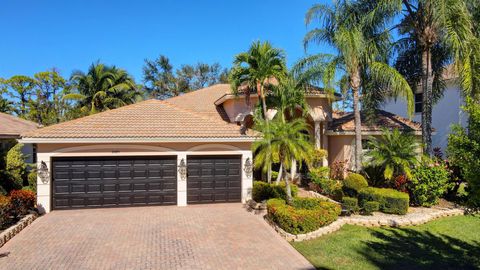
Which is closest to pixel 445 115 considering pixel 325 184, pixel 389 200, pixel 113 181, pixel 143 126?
pixel 325 184

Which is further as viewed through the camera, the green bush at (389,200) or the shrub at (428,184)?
the shrub at (428,184)

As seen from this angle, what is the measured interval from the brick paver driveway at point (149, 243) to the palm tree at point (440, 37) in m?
11.2

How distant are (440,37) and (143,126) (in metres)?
15.0

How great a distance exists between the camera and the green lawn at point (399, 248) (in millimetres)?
9109

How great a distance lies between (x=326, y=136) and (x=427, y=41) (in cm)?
784

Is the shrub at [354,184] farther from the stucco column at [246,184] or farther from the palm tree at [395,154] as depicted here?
the stucco column at [246,184]

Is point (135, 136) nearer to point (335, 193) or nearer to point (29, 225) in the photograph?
point (29, 225)

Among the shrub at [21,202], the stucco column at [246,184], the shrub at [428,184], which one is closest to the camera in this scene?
→ the shrub at [21,202]

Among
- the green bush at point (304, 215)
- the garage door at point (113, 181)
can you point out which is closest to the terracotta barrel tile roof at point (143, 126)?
the garage door at point (113, 181)

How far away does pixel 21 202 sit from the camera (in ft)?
43.0

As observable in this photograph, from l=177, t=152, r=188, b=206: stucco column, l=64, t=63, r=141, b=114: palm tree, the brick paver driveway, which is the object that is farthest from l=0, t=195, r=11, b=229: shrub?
l=64, t=63, r=141, b=114: palm tree

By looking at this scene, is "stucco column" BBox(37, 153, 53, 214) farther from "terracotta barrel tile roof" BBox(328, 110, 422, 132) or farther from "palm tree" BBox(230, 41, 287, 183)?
"terracotta barrel tile roof" BBox(328, 110, 422, 132)

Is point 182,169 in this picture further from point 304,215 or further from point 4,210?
point 4,210

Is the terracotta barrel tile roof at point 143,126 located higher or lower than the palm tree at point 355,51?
lower
